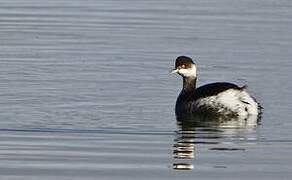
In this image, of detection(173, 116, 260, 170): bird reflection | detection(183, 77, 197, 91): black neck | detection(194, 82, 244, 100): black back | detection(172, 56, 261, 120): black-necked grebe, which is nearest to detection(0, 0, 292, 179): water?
detection(173, 116, 260, 170): bird reflection

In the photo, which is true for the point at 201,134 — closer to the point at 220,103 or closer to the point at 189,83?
the point at 220,103

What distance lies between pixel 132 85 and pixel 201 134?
3.53 metres

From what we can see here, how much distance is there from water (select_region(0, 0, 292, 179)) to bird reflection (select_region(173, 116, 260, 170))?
0.07 feet

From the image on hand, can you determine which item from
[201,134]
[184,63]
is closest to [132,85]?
[184,63]

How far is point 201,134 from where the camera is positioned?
14.8 metres

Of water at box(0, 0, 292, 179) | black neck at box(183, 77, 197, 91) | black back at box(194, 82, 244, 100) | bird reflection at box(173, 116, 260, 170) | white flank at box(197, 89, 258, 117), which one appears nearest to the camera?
water at box(0, 0, 292, 179)

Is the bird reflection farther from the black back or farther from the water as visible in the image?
the black back

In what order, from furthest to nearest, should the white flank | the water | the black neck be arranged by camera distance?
the black neck, the white flank, the water

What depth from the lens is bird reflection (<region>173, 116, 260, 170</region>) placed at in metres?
13.0

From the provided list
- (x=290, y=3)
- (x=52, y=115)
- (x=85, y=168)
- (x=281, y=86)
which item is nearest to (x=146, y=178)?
(x=85, y=168)

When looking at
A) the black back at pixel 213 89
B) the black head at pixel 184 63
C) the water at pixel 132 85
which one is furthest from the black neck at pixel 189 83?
the black back at pixel 213 89

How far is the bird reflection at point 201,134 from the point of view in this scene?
12984 millimetres

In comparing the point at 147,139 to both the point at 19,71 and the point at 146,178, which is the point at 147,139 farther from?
the point at 19,71

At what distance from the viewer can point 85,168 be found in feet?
39.6
